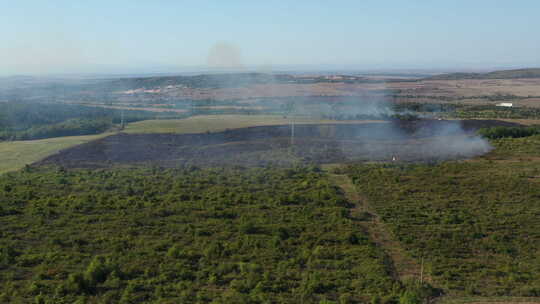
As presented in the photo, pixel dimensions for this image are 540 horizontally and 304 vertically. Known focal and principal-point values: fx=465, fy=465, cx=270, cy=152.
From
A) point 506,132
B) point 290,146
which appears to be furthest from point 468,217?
point 506,132

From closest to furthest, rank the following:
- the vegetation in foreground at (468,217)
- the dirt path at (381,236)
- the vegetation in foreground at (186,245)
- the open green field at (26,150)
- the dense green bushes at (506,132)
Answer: the vegetation in foreground at (186,245) < the vegetation in foreground at (468,217) < the dirt path at (381,236) < the open green field at (26,150) < the dense green bushes at (506,132)

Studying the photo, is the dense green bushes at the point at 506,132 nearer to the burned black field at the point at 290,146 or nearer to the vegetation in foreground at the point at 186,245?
the burned black field at the point at 290,146

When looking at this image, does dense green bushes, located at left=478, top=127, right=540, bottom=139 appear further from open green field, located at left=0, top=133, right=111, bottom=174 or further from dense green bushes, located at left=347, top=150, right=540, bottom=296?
open green field, located at left=0, top=133, right=111, bottom=174

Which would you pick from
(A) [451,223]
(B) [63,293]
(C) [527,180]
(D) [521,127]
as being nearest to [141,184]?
(B) [63,293]

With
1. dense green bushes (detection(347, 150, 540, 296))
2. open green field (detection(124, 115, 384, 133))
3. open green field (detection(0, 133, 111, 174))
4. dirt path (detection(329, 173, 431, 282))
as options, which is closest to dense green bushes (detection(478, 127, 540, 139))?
dense green bushes (detection(347, 150, 540, 296))

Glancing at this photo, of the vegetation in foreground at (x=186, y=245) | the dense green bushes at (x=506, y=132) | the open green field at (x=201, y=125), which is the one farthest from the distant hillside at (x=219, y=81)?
the vegetation in foreground at (x=186, y=245)

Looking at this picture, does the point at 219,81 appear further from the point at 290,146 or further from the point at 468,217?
the point at 468,217
